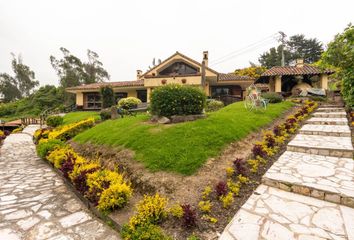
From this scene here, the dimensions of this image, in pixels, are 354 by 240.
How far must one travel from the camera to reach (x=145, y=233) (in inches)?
108

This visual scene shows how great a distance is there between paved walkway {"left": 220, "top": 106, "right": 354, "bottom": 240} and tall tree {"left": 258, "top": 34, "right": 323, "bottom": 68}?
1573 inches

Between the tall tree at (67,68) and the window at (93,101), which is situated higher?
the tall tree at (67,68)

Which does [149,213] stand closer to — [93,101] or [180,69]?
[180,69]

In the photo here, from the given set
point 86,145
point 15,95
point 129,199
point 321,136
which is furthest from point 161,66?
point 15,95

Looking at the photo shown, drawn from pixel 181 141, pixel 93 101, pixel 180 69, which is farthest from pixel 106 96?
pixel 181 141

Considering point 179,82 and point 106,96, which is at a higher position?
point 179,82

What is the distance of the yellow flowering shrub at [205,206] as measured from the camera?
10.6ft

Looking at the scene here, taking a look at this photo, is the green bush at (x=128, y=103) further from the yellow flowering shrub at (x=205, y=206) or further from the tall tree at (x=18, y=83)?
the tall tree at (x=18, y=83)

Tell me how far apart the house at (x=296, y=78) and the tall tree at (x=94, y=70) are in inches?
1406

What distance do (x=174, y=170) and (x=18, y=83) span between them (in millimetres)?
57562

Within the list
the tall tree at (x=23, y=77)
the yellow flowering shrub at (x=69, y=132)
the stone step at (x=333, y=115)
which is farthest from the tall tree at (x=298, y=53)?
the tall tree at (x=23, y=77)

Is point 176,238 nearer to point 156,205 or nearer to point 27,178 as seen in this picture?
point 156,205

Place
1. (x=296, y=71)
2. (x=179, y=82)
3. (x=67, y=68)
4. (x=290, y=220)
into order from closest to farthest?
1. (x=290, y=220)
2. (x=296, y=71)
3. (x=179, y=82)
4. (x=67, y=68)

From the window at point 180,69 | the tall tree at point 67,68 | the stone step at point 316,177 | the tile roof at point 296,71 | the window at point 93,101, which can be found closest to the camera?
the stone step at point 316,177
